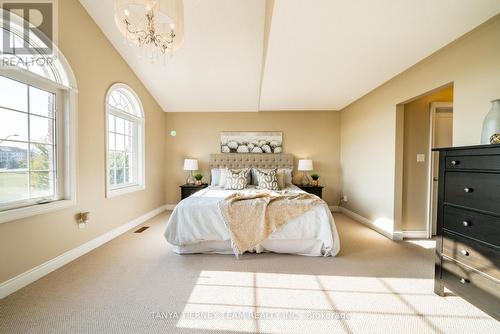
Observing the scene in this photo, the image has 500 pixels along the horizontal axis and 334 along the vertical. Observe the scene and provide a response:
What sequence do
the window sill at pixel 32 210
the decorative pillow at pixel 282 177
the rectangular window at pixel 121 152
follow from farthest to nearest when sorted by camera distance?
the decorative pillow at pixel 282 177 → the rectangular window at pixel 121 152 → the window sill at pixel 32 210

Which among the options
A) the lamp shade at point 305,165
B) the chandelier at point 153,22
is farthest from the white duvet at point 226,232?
the lamp shade at point 305,165

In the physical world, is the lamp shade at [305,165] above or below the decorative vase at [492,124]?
below

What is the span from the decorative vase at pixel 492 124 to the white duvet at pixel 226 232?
151 centimetres

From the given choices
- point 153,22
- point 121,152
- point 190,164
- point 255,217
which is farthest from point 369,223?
point 121,152

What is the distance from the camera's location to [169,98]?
4594 millimetres

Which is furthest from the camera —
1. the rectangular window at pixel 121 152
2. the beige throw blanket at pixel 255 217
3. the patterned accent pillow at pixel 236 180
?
the patterned accent pillow at pixel 236 180

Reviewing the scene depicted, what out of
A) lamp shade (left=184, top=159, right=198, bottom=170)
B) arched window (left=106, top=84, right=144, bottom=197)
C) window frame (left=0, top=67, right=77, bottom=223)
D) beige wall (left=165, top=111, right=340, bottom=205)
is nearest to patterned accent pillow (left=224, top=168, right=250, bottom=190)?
lamp shade (left=184, top=159, right=198, bottom=170)

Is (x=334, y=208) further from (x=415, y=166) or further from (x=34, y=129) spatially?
(x=34, y=129)

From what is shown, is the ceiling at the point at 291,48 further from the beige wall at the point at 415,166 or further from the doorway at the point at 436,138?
the doorway at the point at 436,138

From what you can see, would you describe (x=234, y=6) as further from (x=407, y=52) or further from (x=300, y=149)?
(x=300, y=149)

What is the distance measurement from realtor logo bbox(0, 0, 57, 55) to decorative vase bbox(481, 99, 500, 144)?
410 cm

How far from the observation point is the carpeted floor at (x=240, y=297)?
153cm

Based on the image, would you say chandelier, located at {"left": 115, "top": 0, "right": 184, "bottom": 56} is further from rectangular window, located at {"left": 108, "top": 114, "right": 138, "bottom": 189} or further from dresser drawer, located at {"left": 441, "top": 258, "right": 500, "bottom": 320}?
dresser drawer, located at {"left": 441, "top": 258, "right": 500, "bottom": 320}

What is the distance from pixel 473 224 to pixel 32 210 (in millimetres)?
3790
